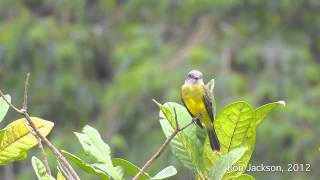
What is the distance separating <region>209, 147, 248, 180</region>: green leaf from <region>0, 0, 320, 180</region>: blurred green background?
5119 mm

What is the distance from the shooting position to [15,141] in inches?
60.7

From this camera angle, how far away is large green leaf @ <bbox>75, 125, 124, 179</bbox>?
1.46m

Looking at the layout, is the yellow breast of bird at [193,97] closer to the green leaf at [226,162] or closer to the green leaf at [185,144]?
the green leaf at [185,144]

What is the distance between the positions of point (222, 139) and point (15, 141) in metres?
0.43

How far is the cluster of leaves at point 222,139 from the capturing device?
146cm

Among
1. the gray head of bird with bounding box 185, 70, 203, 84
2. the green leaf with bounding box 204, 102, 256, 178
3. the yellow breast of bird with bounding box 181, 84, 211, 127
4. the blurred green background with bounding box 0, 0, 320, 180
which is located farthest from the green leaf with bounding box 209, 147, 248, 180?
the blurred green background with bounding box 0, 0, 320, 180

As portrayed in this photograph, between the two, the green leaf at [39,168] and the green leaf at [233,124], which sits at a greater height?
the green leaf at [39,168]

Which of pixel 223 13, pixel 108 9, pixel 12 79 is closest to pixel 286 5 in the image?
pixel 223 13

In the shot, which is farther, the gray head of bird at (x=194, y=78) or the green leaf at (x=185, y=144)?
the gray head of bird at (x=194, y=78)

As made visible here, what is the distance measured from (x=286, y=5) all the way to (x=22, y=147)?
232 inches

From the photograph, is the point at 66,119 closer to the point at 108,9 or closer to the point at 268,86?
the point at 108,9

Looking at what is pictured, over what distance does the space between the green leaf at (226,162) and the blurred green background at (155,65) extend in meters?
5.12

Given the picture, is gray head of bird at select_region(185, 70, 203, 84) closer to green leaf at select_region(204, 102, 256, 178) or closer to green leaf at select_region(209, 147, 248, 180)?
green leaf at select_region(204, 102, 256, 178)

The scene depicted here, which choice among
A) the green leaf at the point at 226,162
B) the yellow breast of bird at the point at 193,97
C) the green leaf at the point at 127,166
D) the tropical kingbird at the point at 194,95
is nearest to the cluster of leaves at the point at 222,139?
the green leaf at the point at 226,162
